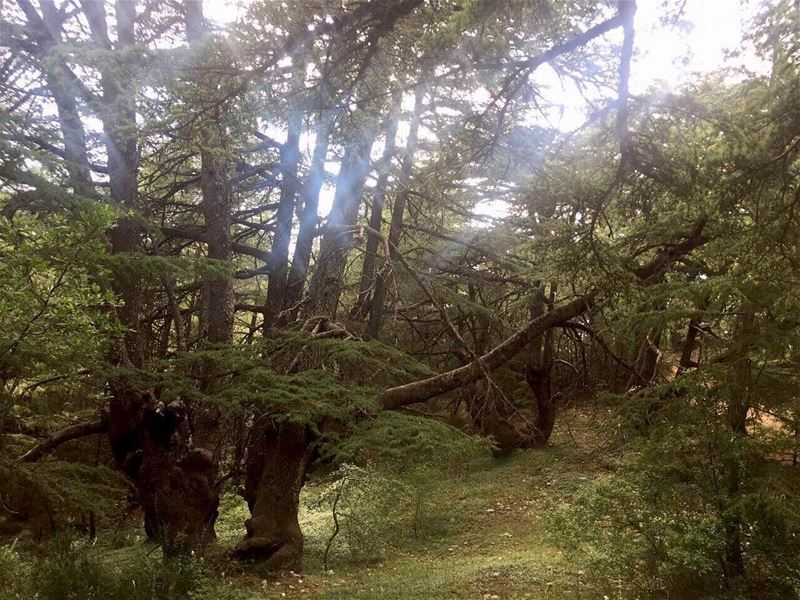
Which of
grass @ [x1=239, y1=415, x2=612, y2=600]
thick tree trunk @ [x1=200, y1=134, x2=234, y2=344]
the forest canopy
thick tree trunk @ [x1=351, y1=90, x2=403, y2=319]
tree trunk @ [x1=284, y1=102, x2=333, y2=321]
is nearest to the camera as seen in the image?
the forest canopy

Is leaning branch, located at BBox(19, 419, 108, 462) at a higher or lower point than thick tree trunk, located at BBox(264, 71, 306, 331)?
lower

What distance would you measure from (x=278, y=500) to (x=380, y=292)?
3873 mm

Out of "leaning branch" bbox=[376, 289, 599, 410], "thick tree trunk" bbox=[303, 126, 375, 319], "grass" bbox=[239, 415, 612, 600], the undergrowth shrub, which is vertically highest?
"thick tree trunk" bbox=[303, 126, 375, 319]

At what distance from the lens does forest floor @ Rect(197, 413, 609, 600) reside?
6.27 metres

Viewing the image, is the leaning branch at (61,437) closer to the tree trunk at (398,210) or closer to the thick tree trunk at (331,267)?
the thick tree trunk at (331,267)

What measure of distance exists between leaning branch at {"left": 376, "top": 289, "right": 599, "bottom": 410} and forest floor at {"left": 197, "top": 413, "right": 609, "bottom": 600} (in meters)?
1.42

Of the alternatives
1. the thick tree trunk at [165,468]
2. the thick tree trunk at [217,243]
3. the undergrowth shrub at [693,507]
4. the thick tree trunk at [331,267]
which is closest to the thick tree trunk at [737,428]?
the undergrowth shrub at [693,507]

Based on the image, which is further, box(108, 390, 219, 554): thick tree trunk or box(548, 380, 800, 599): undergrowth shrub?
box(108, 390, 219, 554): thick tree trunk

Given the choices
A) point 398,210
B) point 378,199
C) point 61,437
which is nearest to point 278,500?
point 61,437

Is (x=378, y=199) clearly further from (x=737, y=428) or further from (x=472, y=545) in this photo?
(x=737, y=428)

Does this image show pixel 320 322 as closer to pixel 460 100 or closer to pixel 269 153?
pixel 460 100

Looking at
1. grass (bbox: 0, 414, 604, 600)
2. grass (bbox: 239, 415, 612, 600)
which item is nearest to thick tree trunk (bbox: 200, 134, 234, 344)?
grass (bbox: 0, 414, 604, 600)

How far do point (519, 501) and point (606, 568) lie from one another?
476cm

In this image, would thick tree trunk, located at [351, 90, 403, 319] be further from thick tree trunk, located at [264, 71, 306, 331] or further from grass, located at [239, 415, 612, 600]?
grass, located at [239, 415, 612, 600]
